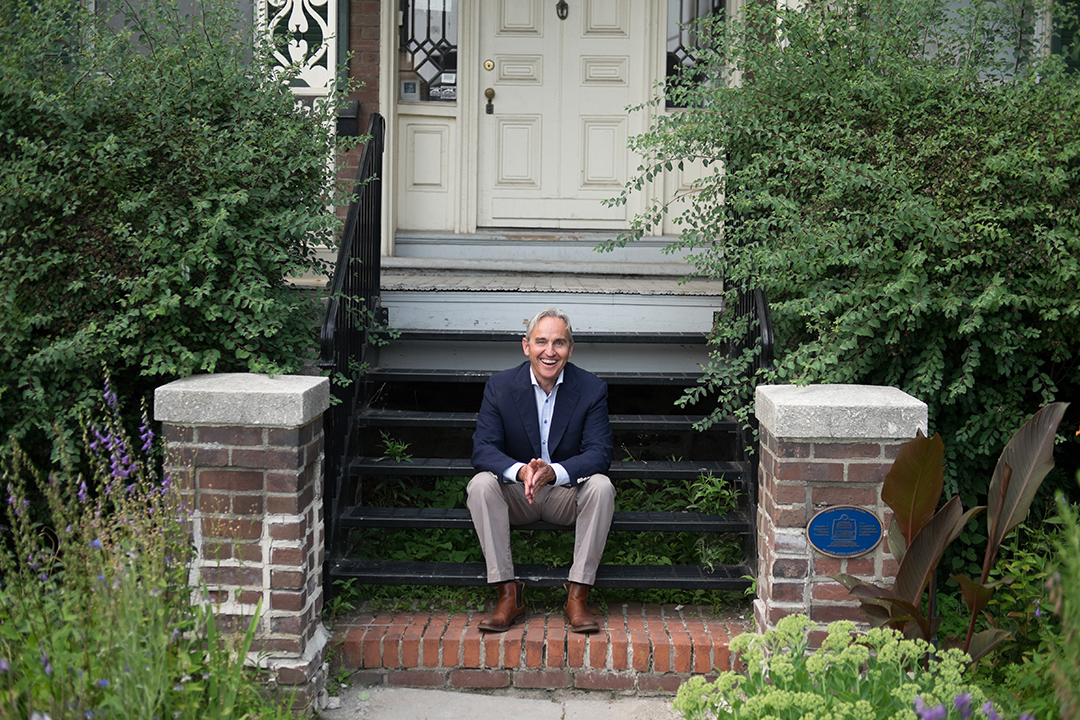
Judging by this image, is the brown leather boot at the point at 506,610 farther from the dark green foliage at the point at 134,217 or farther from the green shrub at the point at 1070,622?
the green shrub at the point at 1070,622

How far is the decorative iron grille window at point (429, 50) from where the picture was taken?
6250mm

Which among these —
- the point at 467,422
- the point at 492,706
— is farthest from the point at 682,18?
the point at 492,706

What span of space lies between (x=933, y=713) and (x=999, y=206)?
216 cm

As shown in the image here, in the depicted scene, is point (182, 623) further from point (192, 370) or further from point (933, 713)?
point (933, 713)

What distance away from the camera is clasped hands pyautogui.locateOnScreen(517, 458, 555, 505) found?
3.53 metres

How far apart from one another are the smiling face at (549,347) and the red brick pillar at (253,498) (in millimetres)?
955

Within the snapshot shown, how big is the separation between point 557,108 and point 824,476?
3.91 meters

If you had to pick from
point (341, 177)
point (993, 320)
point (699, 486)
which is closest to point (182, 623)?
point (699, 486)

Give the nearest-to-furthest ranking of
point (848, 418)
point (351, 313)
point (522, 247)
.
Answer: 1. point (848, 418)
2. point (351, 313)
3. point (522, 247)

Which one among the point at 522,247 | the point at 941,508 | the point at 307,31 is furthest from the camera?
the point at 522,247

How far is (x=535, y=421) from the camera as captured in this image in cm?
378

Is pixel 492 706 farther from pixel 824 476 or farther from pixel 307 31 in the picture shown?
pixel 307 31

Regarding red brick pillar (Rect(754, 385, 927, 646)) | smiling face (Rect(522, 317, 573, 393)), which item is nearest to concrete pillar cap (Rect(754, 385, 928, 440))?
red brick pillar (Rect(754, 385, 927, 646))

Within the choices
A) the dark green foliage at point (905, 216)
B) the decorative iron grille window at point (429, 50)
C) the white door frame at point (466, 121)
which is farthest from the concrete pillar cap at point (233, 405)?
the decorative iron grille window at point (429, 50)
